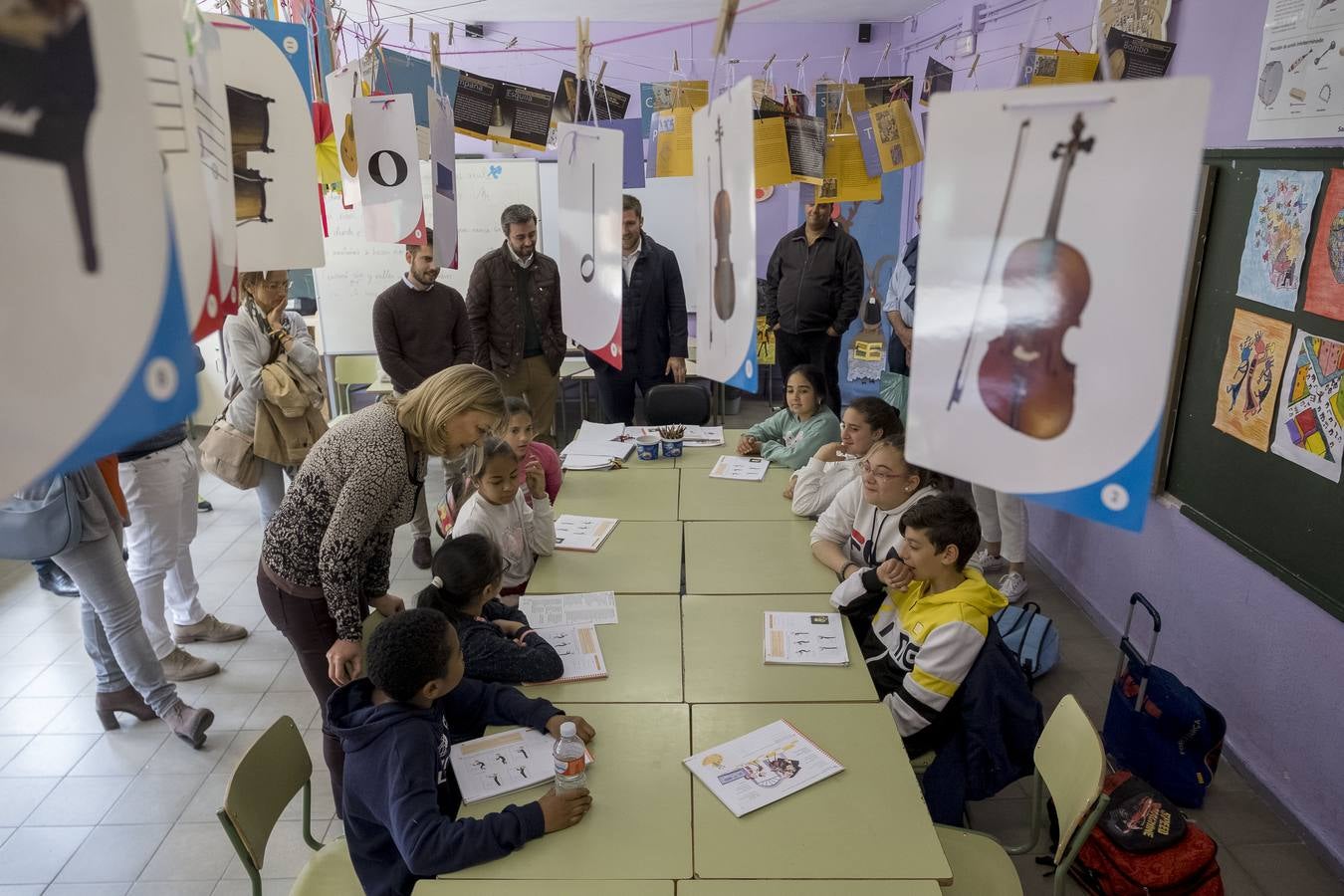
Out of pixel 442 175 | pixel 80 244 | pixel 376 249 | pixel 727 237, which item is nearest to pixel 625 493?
pixel 442 175

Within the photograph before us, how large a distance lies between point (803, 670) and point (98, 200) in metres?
2.08

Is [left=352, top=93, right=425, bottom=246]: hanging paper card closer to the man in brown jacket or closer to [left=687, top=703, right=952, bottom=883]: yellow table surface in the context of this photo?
[left=687, top=703, right=952, bottom=883]: yellow table surface

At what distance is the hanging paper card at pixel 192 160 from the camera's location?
0.79 m

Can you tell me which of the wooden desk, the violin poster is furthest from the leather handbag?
the violin poster

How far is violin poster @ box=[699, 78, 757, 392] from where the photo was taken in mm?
1554

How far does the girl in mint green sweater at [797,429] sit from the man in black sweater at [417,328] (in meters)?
1.53

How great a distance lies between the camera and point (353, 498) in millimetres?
2166

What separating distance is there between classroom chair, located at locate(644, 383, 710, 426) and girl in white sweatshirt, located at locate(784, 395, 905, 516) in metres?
1.58

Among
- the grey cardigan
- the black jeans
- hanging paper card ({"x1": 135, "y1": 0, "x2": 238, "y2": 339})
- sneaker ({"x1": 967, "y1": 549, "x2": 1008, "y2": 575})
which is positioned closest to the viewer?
hanging paper card ({"x1": 135, "y1": 0, "x2": 238, "y2": 339})

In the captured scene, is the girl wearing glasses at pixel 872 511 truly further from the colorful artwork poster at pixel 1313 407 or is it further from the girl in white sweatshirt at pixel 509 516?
the colorful artwork poster at pixel 1313 407

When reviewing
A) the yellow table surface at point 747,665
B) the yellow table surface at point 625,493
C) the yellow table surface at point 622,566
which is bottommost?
the yellow table surface at point 747,665

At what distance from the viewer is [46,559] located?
9.89 feet

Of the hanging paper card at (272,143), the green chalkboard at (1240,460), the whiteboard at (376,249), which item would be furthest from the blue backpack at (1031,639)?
the whiteboard at (376,249)

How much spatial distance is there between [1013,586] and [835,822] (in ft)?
9.08
